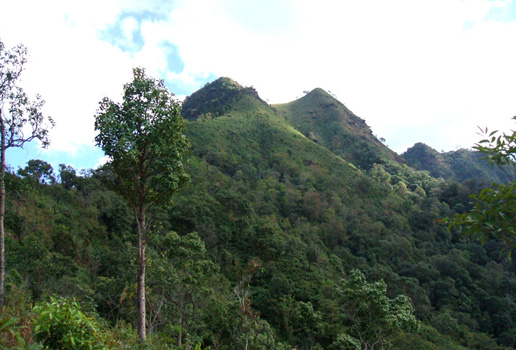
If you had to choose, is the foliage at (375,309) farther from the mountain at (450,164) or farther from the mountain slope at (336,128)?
the mountain at (450,164)

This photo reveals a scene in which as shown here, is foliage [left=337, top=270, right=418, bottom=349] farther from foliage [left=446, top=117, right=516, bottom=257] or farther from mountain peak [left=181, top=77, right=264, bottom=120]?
mountain peak [left=181, top=77, right=264, bottom=120]

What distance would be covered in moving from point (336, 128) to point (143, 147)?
9482cm

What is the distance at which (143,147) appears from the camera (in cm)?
809

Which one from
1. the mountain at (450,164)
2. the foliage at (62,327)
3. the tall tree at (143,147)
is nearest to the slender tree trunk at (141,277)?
the tall tree at (143,147)

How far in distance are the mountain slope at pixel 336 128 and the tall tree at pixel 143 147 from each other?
3094 inches

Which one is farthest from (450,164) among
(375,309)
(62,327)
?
(62,327)

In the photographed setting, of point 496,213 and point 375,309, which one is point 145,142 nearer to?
point 496,213

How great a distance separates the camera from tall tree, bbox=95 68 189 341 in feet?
25.3

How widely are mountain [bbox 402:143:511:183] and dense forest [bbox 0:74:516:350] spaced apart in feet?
87.8

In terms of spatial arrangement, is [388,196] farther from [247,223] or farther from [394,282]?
[247,223]

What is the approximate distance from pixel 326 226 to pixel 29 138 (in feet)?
143

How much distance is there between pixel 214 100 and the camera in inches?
3807

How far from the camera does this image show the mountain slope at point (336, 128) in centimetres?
8675

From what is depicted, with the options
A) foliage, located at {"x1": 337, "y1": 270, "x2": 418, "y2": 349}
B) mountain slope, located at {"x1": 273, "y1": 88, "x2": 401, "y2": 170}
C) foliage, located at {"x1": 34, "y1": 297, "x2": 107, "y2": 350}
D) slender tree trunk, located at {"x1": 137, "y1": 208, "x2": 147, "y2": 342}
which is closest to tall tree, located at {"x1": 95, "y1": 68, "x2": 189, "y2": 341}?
slender tree trunk, located at {"x1": 137, "y1": 208, "x2": 147, "y2": 342}
